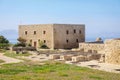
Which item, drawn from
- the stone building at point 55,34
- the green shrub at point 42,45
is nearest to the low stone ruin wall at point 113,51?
the stone building at point 55,34

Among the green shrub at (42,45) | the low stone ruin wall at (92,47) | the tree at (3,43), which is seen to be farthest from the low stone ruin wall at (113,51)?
the green shrub at (42,45)

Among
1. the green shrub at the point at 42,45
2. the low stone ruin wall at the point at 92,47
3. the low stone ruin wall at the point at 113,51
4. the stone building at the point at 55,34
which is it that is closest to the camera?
the low stone ruin wall at the point at 113,51

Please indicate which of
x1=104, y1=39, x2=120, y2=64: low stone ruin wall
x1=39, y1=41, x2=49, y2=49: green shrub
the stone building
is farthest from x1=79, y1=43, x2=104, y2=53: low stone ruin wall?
x1=104, y1=39, x2=120, y2=64: low stone ruin wall

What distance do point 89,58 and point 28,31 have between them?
25.0m

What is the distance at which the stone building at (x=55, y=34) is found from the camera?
45.0 meters

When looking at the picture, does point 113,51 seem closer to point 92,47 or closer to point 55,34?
point 92,47

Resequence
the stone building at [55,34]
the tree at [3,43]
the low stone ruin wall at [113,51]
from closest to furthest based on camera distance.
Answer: the low stone ruin wall at [113,51] < the tree at [3,43] < the stone building at [55,34]

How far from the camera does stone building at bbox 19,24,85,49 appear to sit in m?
45.0

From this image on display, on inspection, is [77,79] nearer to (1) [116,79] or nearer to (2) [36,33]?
(1) [116,79]

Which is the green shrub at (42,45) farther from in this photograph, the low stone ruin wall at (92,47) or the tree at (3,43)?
the low stone ruin wall at (92,47)

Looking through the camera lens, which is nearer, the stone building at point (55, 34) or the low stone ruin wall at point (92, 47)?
the low stone ruin wall at point (92, 47)

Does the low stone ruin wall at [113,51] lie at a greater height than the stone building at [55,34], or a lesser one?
lesser

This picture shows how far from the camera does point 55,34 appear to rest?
44969 millimetres

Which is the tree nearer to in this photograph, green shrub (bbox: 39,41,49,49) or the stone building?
the stone building
